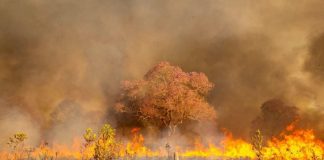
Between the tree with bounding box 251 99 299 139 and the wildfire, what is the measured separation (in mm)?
1447

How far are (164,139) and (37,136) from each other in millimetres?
23646

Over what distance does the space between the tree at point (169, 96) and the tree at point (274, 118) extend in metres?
11.3

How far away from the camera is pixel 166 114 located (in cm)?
6094

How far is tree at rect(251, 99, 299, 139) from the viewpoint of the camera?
63.6 metres

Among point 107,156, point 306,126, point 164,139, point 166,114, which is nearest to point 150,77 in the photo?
point 166,114

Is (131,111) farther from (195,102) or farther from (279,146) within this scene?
(279,146)

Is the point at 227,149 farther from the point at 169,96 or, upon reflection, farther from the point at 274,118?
the point at 169,96

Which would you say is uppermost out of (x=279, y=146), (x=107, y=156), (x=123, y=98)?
(x=123, y=98)

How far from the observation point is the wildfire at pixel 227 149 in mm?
55375

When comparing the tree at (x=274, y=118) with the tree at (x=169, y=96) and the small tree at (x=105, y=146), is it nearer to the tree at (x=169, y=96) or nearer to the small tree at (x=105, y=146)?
the tree at (x=169, y=96)

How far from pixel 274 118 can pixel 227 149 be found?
1044 cm

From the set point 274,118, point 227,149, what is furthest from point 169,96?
point 274,118

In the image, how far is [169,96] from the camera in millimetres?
59312

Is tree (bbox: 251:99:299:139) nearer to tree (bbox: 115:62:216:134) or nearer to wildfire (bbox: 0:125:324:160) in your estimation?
wildfire (bbox: 0:125:324:160)
